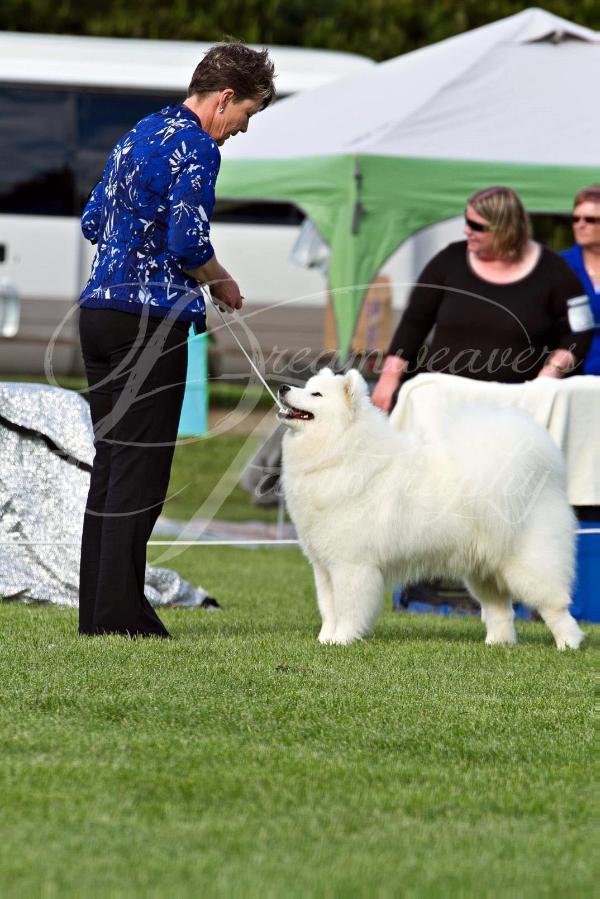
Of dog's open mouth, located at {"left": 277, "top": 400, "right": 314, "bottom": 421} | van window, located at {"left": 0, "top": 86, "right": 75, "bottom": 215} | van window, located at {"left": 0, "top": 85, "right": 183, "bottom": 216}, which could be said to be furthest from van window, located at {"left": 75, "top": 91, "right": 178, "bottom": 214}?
dog's open mouth, located at {"left": 277, "top": 400, "right": 314, "bottom": 421}

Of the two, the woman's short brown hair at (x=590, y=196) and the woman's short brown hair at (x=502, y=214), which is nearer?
the woman's short brown hair at (x=502, y=214)

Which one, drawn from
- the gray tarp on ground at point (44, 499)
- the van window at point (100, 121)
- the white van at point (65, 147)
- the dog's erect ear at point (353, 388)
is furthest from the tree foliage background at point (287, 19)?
the dog's erect ear at point (353, 388)

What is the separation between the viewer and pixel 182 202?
4684 mm

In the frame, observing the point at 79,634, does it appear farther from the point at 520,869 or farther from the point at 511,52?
the point at 511,52

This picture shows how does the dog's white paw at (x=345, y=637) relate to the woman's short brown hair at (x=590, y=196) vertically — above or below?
below

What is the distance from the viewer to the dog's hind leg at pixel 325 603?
5.42 meters

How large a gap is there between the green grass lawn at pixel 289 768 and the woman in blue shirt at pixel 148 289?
420mm

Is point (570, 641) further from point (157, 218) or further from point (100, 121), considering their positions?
point (100, 121)

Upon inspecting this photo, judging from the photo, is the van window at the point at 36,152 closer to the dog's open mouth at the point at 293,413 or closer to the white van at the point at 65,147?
the white van at the point at 65,147

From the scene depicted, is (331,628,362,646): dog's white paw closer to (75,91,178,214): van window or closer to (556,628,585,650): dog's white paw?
(556,628,585,650): dog's white paw

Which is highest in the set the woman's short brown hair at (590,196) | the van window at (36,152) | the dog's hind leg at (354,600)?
the woman's short brown hair at (590,196)

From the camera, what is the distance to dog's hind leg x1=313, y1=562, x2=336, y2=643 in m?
5.42

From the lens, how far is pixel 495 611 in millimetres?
5668

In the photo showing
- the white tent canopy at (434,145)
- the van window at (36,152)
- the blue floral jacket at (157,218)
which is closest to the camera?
the blue floral jacket at (157,218)
